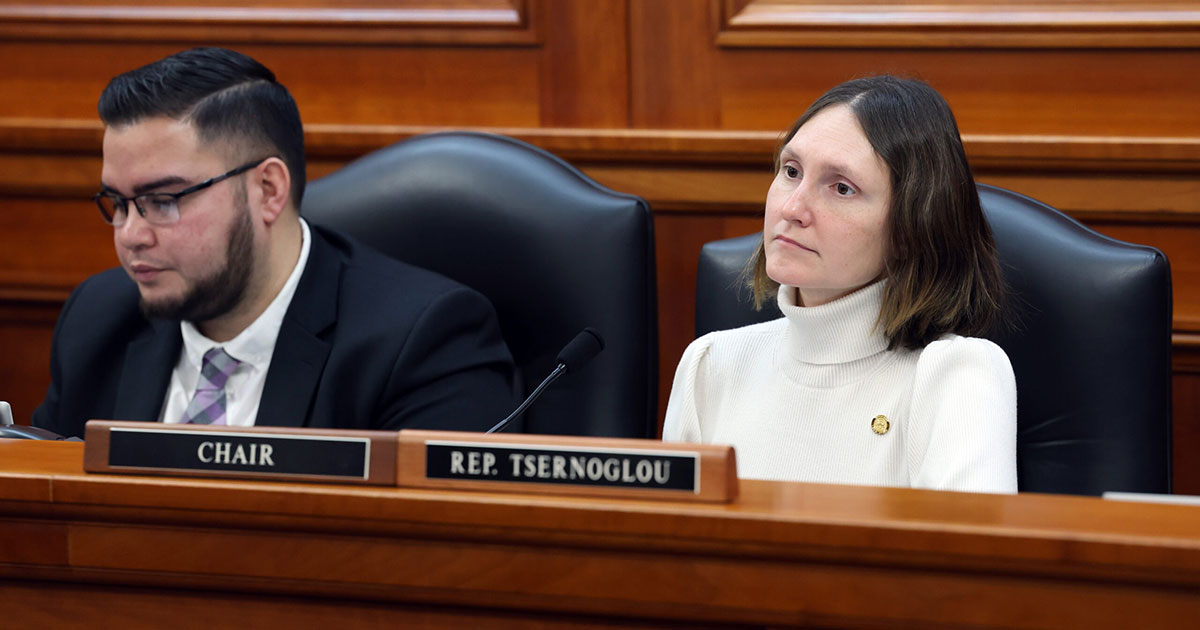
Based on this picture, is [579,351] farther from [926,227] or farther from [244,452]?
[244,452]

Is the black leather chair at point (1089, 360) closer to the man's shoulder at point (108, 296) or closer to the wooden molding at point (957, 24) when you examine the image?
the wooden molding at point (957, 24)

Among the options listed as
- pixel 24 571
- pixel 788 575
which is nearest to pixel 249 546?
pixel 24 571

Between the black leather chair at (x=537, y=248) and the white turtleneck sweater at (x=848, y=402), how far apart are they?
0.54 feet

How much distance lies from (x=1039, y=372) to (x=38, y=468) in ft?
3.44

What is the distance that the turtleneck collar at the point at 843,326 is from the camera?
133cm

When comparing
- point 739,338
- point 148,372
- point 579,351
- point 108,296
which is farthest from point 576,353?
point 108,296

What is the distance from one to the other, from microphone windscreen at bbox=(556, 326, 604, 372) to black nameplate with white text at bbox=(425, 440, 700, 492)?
487mm

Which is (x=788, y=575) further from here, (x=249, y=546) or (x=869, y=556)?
(x=249, y=546)

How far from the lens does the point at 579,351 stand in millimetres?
1293

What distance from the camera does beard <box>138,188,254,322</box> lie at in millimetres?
1657

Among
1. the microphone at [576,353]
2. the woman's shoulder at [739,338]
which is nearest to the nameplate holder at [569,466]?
the microphone at [576,353]

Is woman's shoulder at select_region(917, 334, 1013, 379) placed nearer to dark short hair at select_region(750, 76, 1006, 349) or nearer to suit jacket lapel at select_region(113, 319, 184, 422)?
dark short hair at select_region(750, 76, 1006, 349)

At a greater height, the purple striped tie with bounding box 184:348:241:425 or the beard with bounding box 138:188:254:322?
the beard with bounding box 138:188:254:322

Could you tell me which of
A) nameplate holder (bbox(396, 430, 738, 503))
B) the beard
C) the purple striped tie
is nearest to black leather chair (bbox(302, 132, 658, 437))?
the beard
